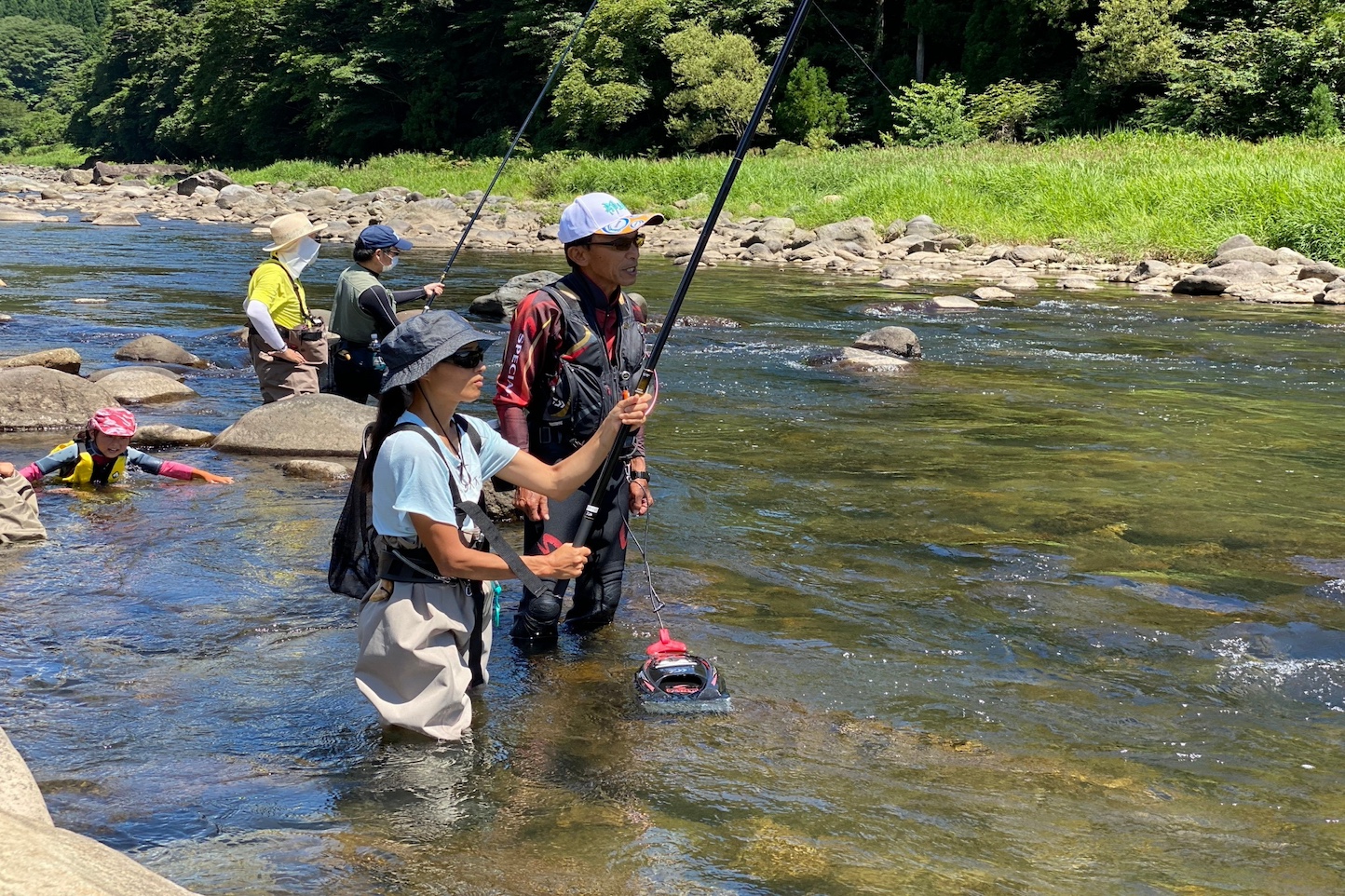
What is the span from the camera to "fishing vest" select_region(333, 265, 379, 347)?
7.81 meters

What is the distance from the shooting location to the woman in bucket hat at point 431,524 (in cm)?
375

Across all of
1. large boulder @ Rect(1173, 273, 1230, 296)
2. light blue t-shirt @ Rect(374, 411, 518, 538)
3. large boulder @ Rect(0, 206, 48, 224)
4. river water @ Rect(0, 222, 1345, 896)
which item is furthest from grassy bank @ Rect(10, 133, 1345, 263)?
light blue t-shirt @ Rect(374, 411, 518, 538)

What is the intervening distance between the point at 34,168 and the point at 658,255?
67.0m

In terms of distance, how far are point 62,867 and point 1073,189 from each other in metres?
24.4

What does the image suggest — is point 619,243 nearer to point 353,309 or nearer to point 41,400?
point 353,309

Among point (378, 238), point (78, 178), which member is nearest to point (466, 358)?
point (378, 238)

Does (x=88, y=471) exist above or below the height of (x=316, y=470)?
above

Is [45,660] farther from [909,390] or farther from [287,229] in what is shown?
[909,390]

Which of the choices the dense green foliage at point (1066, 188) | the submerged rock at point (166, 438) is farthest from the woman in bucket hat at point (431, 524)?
the dense green foliage at point (1066, 188)

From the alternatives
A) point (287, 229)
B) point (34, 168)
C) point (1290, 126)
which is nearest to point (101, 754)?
point (287, 229)

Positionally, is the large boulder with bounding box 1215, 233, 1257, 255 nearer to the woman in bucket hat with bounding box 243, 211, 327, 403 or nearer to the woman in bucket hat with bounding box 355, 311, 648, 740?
the woman in bucket hat with bounding box 243, 211, 327, 403

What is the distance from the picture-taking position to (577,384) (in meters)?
4.80

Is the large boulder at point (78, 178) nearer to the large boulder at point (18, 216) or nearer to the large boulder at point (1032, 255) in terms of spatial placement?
the large boulder at point (18, 216)

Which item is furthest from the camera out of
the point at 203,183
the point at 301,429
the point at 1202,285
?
the point at 203,183
